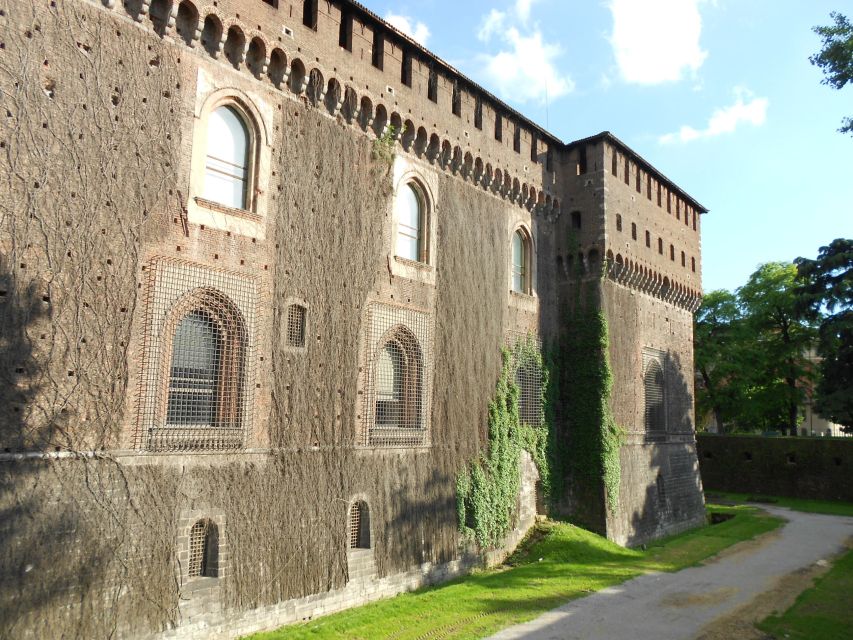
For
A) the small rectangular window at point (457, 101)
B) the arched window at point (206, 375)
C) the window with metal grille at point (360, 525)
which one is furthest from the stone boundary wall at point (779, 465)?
the arched window at point (206, 375)

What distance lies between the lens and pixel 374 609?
1188cm

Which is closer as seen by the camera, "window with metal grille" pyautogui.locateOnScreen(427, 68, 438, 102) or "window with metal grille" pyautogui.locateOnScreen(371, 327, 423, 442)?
"window with metal grille" pyautogui.locateOnScreen(371, 327, 423, 442)

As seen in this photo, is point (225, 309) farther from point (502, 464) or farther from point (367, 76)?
point (502, 464)

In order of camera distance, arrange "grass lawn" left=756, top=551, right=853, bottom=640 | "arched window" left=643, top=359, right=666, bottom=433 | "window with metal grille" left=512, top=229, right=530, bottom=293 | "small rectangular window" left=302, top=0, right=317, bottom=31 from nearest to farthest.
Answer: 1. "grass lawn" left=756, top=551, right=853, bottom=640
2. "small rectangular window" left=302, top=0, right=317, bottom=31
3. "window with metal grille" left=512, top=229, right=530, bottom=293
4. "arched window" left=643, top=359, right=666, bottom=433

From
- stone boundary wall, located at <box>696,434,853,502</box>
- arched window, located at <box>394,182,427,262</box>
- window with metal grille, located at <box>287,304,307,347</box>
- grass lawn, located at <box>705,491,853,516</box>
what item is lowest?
grass lawn, located at <box>705,491,853,516</box>


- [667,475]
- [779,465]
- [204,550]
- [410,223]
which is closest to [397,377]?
[410,223]

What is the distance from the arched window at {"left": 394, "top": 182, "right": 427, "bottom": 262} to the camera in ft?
47.9

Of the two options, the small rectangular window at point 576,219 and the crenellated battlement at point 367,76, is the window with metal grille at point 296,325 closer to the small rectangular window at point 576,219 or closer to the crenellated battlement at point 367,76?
the crenellated battlement at point 367,76

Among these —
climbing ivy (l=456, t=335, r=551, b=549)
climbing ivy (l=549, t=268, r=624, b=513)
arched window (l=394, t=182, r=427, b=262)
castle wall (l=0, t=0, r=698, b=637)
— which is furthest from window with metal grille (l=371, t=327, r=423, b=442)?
climbing ivy (l=549, t=268, r=624, b=513)

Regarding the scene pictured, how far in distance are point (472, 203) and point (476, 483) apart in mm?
6685

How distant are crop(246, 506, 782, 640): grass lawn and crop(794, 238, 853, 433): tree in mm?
11614

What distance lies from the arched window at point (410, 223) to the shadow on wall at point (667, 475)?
9525 millimetres

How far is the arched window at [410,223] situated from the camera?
575 inches

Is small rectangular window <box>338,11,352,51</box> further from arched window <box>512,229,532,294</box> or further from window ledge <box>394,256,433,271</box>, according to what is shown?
arched window <box>512,229,532,294</box>
